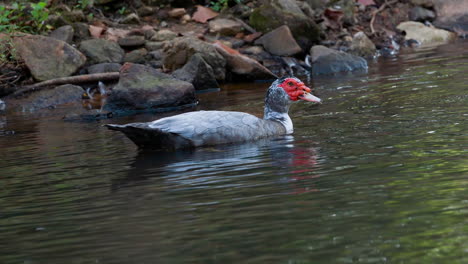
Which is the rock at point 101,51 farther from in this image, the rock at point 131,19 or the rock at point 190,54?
the rock at point 131,19

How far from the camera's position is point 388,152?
21.9 feet

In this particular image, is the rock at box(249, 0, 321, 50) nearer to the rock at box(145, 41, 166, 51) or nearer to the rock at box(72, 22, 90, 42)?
the rock at box(145, 41, 166, 51)

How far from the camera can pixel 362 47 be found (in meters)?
19.7

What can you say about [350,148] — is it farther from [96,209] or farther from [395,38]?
[395,38]

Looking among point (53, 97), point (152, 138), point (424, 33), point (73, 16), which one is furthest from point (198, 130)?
point (424, 33)

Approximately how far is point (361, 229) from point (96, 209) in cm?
208

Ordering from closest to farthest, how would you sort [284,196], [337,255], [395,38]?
[337,255] < [284,196] < [395,38]

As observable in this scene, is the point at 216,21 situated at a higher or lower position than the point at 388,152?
higher

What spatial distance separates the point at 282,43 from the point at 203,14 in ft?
10.6

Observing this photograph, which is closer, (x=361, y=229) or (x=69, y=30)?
(x=361, y=229)

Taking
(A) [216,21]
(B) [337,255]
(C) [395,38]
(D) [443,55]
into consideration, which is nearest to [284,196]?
(B) [337,255]

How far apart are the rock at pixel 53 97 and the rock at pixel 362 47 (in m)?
7.66

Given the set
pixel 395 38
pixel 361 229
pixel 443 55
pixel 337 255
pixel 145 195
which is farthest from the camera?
pixel 395 38

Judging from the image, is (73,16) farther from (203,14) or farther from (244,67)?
(244,67)
